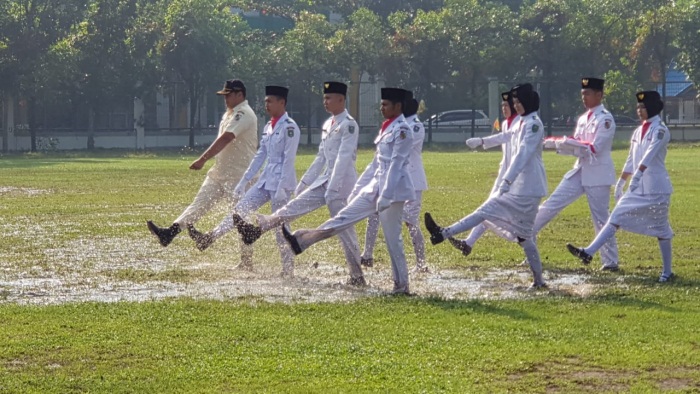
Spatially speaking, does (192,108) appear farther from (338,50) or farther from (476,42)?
(476,42)

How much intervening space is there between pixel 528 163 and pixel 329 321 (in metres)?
2.73

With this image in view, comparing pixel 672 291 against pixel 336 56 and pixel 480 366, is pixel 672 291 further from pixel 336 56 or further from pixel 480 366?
pixel 336 56

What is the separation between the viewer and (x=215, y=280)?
38.4 feet

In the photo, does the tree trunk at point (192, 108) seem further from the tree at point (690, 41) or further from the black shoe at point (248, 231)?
the black shoe at point (248, 231)

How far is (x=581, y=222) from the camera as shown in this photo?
1769 cm

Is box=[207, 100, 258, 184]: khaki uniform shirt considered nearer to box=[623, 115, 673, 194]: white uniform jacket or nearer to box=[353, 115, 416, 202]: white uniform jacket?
box=[353, 115, 416, 202]: white uniform jacket

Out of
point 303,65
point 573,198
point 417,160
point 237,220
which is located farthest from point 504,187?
point 303,65

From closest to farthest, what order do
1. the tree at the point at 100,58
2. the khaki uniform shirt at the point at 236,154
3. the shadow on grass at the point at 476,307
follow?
the shadow on grass at the point at 476,307 < the khaki uniform shirt at the point at 236,154 < the tree at the point at 100,58

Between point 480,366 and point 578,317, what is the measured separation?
1.93 metres

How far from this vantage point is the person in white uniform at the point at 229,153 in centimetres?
1293

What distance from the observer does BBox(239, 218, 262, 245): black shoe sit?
11320 millimetres

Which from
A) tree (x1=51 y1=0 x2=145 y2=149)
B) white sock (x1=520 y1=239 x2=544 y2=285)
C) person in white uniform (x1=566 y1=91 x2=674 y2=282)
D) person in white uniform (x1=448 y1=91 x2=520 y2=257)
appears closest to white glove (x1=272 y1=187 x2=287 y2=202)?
person in white uniform (x1=448 y1=91 x2=520 y2=257)

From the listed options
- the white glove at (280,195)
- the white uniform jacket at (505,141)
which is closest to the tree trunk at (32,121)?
the white glove at (280,195)

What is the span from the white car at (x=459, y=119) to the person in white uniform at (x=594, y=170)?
42.0 meters
